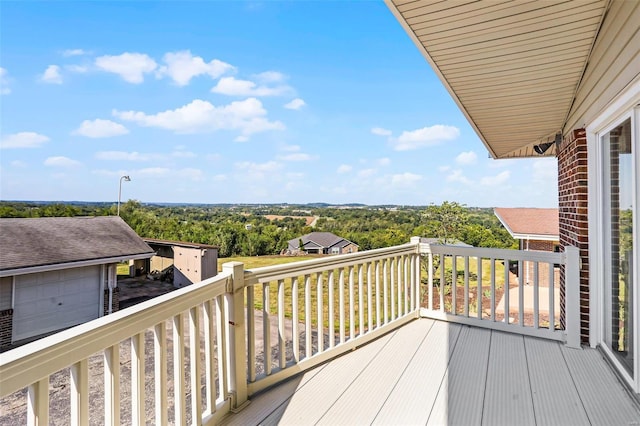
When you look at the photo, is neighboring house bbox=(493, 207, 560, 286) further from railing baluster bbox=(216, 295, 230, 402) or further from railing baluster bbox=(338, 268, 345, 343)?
railing baluster bbox=(216, 295, 230, 402)

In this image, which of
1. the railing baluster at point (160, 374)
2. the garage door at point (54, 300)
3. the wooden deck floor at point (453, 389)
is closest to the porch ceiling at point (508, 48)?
the railing baluster at point (160, 374)

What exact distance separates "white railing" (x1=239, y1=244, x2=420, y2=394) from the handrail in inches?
26.1

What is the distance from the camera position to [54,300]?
1099 centimetres

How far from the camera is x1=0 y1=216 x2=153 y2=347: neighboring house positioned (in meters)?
10.0

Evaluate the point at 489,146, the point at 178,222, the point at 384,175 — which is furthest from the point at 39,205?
the point at 384,175

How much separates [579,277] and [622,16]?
1954 millimetres

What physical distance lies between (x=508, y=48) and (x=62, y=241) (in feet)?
44.8

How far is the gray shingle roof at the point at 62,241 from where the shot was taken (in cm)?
1006

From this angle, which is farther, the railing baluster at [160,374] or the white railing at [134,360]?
the railing baluster at [160,374]

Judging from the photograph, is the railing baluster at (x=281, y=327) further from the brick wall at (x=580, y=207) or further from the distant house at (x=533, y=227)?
the distant house at (x=533, y=227)

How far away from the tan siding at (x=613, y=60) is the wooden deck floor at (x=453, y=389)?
6.06 ft

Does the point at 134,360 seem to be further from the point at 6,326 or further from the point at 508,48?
the point at 6,326

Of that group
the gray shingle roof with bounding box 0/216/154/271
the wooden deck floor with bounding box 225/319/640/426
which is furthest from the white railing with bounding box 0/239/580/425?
the gray shingle roof with bounding box 0/216/154/271

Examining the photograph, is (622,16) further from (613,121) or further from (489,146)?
(489,146)
